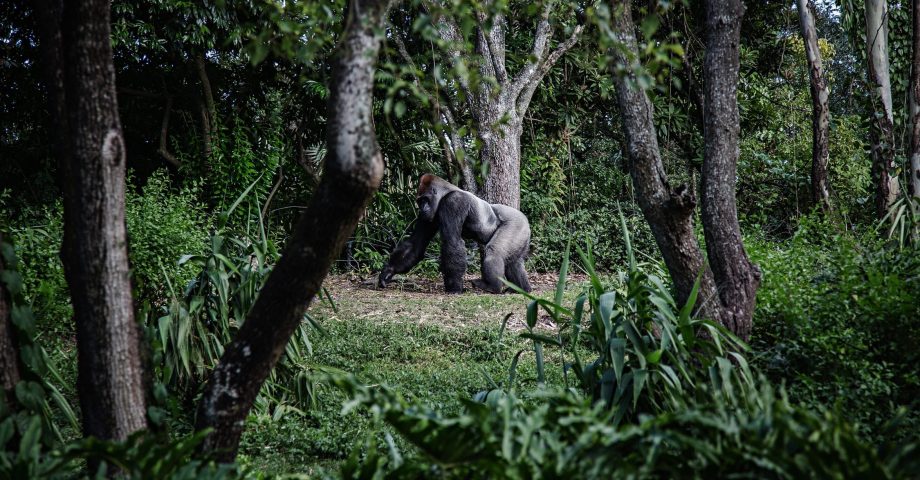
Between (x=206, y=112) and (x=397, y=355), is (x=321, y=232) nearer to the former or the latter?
(x=397, y=355)

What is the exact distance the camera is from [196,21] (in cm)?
784

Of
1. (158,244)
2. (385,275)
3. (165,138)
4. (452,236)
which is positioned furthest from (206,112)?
(158,244)

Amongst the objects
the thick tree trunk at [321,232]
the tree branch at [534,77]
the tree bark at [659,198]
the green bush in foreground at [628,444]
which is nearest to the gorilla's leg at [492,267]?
the tree branch at [534,77]

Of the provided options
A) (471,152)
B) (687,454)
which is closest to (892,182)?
(471,152)

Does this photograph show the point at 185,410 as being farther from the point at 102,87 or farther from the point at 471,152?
the point at 471,152

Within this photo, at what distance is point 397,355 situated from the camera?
17.6 feet

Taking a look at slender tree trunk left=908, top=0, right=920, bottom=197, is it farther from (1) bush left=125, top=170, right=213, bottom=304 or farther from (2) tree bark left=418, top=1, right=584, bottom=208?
(1) bush left=125, top=170, right=213, bottom=304

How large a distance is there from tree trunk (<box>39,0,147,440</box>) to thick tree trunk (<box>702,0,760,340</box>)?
8.68 ft

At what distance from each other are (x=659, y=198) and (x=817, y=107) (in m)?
5.71

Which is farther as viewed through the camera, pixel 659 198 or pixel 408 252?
pixel 408 252

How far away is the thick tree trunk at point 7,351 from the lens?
2.23 metres

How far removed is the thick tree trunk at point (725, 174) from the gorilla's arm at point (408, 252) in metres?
4.60

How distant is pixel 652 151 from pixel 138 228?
11.5 feet

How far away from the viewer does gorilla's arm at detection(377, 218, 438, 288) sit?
26.7ft
